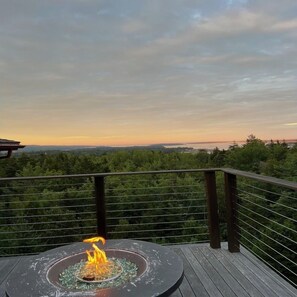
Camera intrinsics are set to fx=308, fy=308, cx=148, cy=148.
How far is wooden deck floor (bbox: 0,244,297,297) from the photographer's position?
240 cm

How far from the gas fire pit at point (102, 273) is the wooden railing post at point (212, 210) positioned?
137cm

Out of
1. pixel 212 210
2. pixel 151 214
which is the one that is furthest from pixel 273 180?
pixel 151 214

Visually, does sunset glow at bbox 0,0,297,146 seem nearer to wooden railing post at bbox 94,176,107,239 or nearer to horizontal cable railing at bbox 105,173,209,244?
horizontal cable railing at bbox 105,173,209,244

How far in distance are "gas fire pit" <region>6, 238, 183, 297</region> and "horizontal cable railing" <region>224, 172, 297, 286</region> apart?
102 centimetres

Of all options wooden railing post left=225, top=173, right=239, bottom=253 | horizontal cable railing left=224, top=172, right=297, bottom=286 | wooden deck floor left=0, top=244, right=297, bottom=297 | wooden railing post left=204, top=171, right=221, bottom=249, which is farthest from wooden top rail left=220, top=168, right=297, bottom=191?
wooden deck floor left=0, top=244, right=297, bottom=297

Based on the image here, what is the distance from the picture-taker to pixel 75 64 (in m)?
6.25

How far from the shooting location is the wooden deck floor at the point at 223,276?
240 cm

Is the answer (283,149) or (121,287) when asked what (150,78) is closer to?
(121,287)

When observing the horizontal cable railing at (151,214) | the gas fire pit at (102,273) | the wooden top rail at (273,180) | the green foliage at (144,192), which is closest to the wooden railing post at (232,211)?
the wooden top rail at (273,180)

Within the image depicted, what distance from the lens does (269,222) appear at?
1387 centimetres

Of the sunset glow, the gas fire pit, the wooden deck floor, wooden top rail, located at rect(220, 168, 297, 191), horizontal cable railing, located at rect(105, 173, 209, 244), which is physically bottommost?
horizontal cable railing, located at rect(105, 173, 209, 244)

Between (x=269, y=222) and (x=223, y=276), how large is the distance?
12.3m

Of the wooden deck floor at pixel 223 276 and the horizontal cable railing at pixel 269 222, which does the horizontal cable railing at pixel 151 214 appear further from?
the wooden deck floor at pixel 223 276

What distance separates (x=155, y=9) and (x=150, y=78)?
2.48 meters
